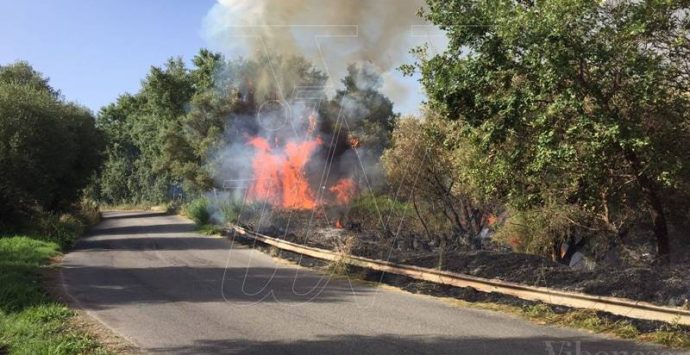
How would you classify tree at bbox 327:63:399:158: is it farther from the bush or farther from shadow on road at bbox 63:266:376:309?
shadow on road at bbox 63:266:376:309

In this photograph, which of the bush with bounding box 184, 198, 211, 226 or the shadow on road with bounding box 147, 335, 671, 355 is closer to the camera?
the shadow on road with bounding box 147, 335, 671, 355

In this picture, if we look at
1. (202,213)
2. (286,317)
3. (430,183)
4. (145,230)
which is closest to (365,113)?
(430,183)

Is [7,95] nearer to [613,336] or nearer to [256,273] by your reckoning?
[256,273]

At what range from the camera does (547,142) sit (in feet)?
27.0

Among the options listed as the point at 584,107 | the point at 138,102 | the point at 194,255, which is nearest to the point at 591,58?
the point at 584,107

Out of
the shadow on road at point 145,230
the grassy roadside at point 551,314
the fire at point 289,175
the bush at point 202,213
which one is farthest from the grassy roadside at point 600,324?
the bush at point 202,213

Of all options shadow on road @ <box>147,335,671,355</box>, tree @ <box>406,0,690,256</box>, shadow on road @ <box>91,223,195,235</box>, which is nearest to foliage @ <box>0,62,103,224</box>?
shadow on road @ <box>91,223,195,235</box>

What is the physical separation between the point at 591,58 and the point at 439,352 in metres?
4.91

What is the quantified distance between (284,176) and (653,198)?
52.4 feet

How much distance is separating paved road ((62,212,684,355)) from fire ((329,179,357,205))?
10093 millimetres

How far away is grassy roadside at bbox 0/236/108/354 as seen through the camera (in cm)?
616

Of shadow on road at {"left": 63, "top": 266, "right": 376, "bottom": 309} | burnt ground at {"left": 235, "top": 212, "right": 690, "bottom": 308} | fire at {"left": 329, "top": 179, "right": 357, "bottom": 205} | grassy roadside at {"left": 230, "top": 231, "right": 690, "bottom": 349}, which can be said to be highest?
fire at {"left": 329, "top": 179, "right": 357, "bottom": 205}

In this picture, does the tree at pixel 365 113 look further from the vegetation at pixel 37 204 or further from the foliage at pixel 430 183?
the vegetation at pixel 37 204

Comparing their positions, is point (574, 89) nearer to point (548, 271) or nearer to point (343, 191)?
point (548, 271)
